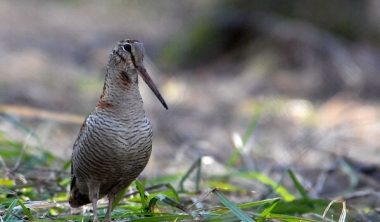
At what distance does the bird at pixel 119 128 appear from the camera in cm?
407

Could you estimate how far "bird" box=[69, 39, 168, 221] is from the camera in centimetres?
407

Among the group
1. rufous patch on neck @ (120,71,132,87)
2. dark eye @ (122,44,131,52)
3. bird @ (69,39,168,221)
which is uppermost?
dark eye @ (122,44,131,52)

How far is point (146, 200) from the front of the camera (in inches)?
172

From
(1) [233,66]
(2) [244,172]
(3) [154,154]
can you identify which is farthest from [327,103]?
(2) [244,172]

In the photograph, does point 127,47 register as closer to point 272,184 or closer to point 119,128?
point 119,128

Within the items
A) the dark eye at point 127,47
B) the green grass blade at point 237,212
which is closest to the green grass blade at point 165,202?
the green grass blade at point 237,212

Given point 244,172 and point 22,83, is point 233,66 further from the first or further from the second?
point 244,172

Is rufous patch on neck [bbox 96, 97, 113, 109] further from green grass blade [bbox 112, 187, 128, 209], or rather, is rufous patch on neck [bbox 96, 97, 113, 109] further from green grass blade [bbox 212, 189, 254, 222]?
green grass blade [bbox 212, 189, 254, 222]

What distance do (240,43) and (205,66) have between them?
0.63 m

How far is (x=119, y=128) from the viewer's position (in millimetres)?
4059

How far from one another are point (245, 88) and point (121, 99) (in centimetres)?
686

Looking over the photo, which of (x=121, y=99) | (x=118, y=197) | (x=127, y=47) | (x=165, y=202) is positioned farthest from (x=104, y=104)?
(x=118, y=197)

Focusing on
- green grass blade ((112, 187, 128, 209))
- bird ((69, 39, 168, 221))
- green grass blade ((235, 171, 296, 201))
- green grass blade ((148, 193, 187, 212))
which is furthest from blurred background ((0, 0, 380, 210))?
bird ((69, 39, 168, 221))

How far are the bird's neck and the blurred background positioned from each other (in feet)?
6.24
